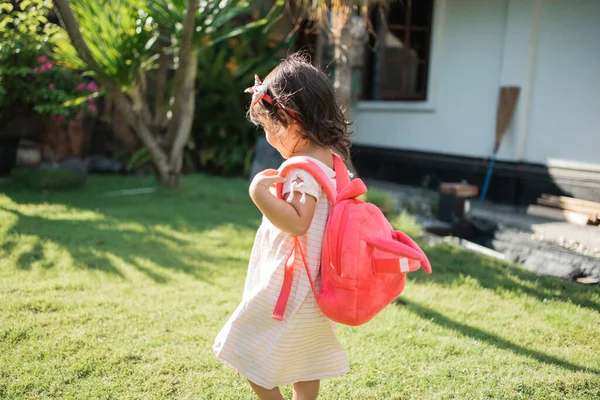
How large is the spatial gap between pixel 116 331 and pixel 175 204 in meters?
3.41

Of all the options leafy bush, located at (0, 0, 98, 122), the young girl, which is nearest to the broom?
leafy bush, located at (0, 0, 98, 122)

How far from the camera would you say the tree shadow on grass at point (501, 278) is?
3.44 metres

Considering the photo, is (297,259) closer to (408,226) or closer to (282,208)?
(282,208)

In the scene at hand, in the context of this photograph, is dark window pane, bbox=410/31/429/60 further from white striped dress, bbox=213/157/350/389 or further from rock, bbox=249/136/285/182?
white striped dress, bbox=213/157/350/389

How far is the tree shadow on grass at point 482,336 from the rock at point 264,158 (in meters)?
4.92

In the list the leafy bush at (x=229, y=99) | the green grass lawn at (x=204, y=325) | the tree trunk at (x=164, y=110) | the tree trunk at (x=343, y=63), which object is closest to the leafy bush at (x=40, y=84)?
the tree trunk at (x=164, y=110)

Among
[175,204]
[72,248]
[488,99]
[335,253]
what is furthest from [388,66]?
[335,253]

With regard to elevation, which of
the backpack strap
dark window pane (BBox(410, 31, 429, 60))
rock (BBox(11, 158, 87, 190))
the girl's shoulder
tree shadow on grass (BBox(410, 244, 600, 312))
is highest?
dark window pane (BBox(410, 31, 429, 60))

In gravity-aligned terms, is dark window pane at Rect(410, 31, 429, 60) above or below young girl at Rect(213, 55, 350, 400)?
above

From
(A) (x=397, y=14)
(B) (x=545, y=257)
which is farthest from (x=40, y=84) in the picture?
(B) (x=545, y=257)

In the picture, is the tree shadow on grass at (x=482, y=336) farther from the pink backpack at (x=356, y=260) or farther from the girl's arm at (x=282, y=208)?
the girl's arm at (x=282, y=208)

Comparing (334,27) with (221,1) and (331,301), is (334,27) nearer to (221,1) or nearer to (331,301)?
(221,1)

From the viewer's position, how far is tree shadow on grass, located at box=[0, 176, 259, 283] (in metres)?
3.87

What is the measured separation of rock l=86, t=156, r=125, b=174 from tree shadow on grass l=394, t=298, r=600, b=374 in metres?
6.42
